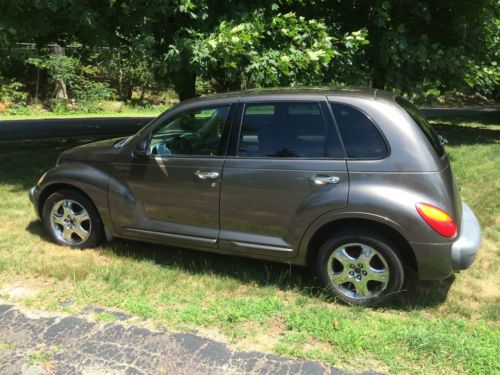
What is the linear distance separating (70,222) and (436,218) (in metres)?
3.46

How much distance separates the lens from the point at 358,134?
3658 mm

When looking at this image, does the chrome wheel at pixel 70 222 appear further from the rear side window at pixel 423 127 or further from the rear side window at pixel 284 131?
the rear side window at pixel 423 127

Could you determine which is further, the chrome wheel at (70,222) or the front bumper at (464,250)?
the chrome wheel at (70,222)

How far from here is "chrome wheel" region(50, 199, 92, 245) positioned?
482 cm

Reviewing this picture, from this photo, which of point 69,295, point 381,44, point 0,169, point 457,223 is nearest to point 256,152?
point 457,223

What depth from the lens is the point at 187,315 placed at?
3627 millimetres

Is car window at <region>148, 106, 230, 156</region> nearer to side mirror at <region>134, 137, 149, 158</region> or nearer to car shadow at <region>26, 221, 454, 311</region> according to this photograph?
side mirror at <region>134, 137, 149, 158</region>

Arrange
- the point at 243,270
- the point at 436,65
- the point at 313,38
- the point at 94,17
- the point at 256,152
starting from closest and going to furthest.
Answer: the point at 256,152
the point at 243,270
the point at 94,17
the point at 313,38
the point at 436,65

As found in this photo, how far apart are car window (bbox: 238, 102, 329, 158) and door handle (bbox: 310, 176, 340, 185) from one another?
18cm

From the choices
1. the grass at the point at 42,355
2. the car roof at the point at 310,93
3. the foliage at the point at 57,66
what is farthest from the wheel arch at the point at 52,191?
the foliage at the point at 57,66

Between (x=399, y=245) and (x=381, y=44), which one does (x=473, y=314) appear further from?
(x=381, y=44)

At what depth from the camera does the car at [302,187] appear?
3500 mm

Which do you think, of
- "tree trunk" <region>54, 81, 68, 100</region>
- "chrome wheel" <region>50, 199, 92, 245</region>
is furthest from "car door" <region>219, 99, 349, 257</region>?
"tree trunk" <region>54, 81, 68, 100</region>

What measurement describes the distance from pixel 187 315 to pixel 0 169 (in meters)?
6.43
